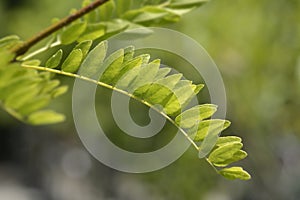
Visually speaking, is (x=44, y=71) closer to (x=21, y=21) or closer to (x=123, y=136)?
(x=123, y=136)

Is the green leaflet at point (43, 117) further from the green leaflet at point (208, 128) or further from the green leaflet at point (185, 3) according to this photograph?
the green leaflet at point (185, 3)

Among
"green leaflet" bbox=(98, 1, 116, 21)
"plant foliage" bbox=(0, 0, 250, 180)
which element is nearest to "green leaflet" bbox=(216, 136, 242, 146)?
"plant foliage" bbox=(0, 0, 250, 180)

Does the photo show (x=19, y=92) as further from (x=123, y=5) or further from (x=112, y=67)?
(x=123, y=5)

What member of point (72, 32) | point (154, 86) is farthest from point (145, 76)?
point (72, 32)

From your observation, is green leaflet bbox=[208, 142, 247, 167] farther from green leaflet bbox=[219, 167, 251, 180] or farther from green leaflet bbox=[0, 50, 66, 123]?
green leaflet bbox=[0, 50, 66, 123]

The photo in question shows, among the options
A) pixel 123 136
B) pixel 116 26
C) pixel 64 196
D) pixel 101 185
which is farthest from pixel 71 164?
pixel 116 26
